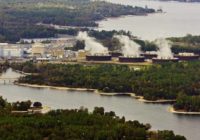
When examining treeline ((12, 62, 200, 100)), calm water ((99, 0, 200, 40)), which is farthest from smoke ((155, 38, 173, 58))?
calm water ((99, 0, 200, 40))

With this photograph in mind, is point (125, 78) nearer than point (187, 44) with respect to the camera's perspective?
Yes

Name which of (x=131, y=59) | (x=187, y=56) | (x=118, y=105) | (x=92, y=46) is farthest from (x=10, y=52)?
(x=118, y=105)

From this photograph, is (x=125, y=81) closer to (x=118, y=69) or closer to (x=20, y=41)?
(x=118, y=69)

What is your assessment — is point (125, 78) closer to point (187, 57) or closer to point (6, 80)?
point (6, 80)

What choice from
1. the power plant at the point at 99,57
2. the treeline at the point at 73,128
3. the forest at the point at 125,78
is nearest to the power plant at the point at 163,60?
the forest at the point at 125,78

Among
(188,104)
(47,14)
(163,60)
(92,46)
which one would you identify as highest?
(47,14)

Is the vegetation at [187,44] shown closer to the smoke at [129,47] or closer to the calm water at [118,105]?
the smoke at [129,47]

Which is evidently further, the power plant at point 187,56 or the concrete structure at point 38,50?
the concrete structure at point 38,50
